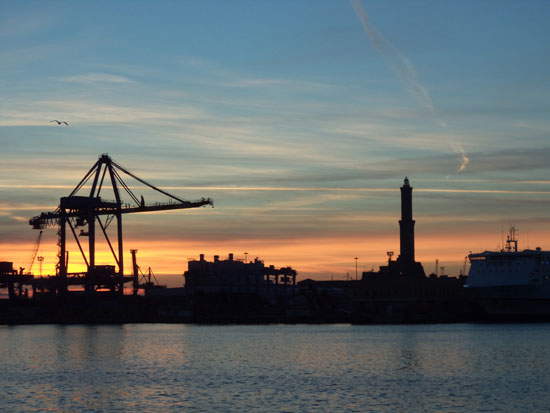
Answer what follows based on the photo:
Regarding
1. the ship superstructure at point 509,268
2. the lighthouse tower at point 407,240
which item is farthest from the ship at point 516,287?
the lighthouse tower at point 407,240

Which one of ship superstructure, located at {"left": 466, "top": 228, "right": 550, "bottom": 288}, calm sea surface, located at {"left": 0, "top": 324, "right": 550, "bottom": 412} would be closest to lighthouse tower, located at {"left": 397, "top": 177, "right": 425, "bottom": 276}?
ship superstructure, located at {"left": 466, "top": 228, "right": 550, "bottom": 288}

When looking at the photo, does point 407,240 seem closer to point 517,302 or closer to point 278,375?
point 517,302

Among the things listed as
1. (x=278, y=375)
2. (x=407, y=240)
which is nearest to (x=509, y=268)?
(x=407, y=240)

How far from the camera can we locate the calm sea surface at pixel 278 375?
49094 mm

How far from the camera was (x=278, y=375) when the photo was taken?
6328cm

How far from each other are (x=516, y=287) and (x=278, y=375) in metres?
90.1

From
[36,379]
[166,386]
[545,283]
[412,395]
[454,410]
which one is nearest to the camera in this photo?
[454,410]

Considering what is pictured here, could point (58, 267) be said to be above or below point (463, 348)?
above

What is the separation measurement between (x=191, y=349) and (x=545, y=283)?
241 feet

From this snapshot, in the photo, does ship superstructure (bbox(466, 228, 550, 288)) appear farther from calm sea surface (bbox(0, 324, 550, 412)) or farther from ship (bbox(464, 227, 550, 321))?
calm sea surface (bbox(0, 324, 550, 412))

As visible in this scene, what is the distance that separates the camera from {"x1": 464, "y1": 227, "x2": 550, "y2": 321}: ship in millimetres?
145500

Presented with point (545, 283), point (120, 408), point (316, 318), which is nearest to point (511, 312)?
point (545, 283)

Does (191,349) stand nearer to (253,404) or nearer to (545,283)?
(253,404)

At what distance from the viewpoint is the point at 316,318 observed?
170 metres
